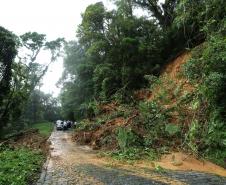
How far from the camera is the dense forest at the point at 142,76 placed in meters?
17.3

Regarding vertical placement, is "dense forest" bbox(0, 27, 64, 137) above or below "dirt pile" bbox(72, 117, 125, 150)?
above

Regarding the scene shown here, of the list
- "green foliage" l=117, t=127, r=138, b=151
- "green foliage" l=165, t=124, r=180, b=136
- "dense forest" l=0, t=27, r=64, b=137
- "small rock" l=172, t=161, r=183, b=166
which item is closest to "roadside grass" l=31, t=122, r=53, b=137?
"dense forest" l=0, t=27, r=64, b=137

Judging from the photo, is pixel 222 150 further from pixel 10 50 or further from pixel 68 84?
pixel 68 84

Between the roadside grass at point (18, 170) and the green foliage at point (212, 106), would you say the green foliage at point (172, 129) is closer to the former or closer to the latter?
the green foliage at point (212, 106)

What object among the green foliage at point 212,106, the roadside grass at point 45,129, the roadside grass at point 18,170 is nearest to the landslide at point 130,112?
the green foliage at point 212,106

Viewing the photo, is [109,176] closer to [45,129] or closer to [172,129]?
[172,129]

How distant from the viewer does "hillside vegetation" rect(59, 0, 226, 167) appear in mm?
17047

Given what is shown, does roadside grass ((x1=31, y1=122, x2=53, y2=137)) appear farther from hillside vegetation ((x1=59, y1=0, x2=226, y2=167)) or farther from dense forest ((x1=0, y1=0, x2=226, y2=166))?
hillside vegetation ((x1=59, y1=0, x2=226, y2=167))

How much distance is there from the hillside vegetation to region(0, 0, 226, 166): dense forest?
0.05 m

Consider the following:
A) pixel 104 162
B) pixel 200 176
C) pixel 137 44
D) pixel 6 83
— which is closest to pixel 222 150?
pixel 200 176

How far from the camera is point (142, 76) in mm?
29703

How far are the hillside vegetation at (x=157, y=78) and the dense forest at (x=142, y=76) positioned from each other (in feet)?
0.17

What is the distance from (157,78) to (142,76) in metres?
3.30

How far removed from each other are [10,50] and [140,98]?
53.9 feet
